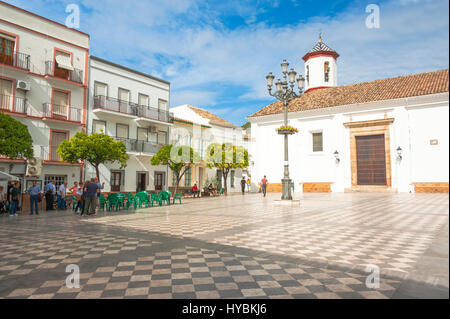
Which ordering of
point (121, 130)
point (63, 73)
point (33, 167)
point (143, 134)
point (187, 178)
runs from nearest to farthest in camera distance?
point (33, 167) → point (63, 73) → point (121, 130) → point (143, 134) → point (187, 178)

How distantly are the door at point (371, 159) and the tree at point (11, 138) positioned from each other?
22.1 meters

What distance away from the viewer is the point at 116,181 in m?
22.0

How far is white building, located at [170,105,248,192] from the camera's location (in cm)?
2869

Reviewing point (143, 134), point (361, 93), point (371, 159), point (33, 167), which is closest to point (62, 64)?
point (143, 134)

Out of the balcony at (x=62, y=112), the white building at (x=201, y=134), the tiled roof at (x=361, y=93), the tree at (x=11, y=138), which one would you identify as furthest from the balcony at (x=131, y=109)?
the tiled roof at (x=361, y=93)

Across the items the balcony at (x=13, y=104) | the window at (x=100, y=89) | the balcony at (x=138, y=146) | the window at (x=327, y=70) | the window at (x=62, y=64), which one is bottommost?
the balcony at (x=138, y=146)

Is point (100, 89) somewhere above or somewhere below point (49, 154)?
above

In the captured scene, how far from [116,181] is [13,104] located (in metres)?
7.99

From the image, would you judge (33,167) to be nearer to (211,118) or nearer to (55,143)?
(55,143)

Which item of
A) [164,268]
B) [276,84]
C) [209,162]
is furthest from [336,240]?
[209,162]

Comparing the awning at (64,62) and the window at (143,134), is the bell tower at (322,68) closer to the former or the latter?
the window at (143,134)

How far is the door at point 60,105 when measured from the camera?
19112 mm
